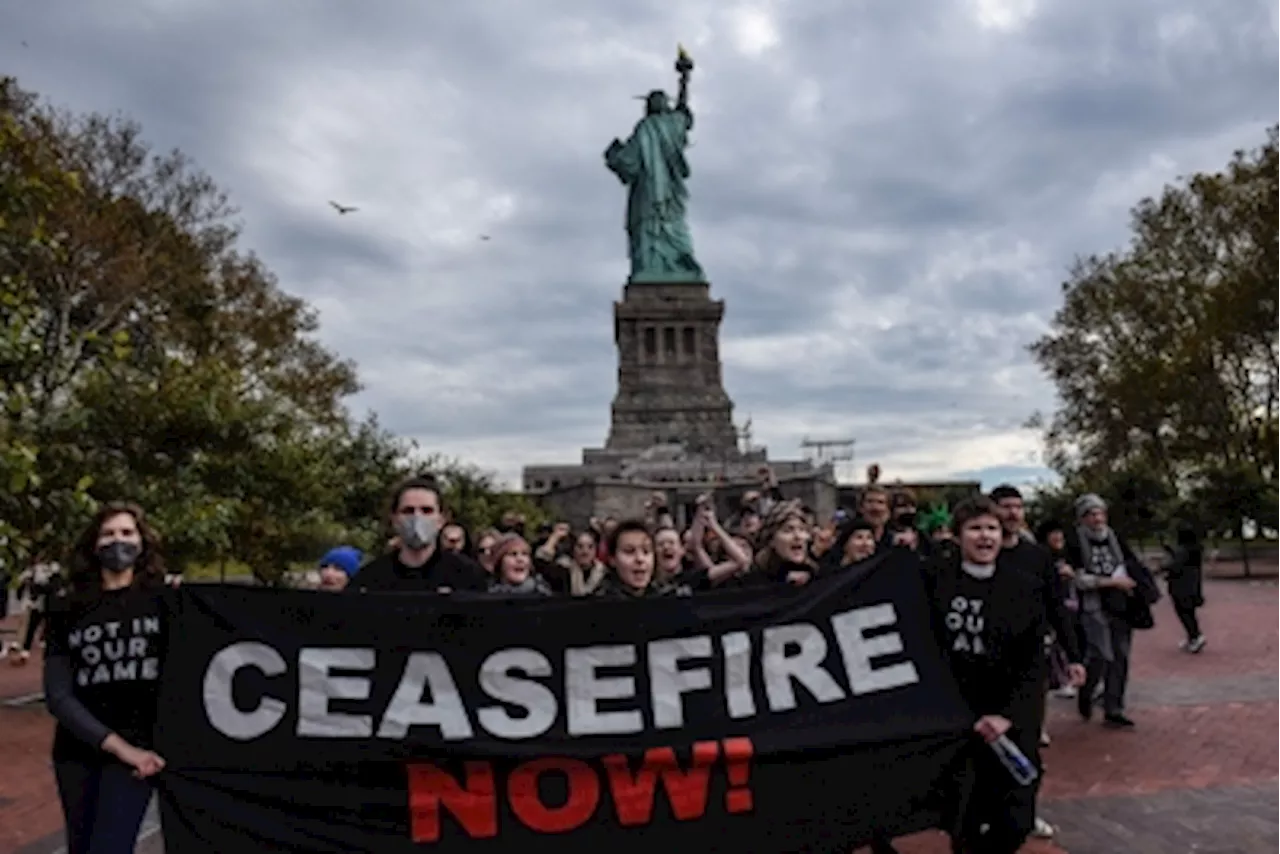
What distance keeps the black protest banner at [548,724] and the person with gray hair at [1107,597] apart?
14.9 ft

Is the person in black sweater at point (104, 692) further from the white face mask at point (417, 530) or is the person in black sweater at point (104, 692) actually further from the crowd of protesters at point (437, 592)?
the white face mask at point (417, 530)

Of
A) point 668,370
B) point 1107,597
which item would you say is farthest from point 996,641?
point 668,370

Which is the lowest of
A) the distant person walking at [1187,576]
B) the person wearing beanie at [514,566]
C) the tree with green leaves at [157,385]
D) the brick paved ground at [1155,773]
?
the brick paved ground at [1155,773]

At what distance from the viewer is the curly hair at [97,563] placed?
4.24m

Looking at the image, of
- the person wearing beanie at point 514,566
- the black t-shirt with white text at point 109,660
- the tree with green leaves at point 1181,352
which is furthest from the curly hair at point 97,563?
the tree with green leaves at point 1181,352

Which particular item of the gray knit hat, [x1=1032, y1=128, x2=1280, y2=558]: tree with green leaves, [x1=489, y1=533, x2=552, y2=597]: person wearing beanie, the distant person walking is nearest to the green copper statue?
[x1=1032, y1=128, x2=1280, y2=558]: tree with green leaves

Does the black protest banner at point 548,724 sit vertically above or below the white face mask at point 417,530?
below

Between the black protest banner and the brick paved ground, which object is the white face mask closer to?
the black protest banner

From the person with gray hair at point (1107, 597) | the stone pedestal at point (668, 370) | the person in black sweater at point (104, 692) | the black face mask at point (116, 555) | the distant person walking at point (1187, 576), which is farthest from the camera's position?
the stone pedestal at point (668, 370)

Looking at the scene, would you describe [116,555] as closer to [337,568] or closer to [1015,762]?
[337,568]

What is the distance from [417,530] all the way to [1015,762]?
105 inches

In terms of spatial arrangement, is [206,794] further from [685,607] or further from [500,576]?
[500,576]

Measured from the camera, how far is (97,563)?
4250mm

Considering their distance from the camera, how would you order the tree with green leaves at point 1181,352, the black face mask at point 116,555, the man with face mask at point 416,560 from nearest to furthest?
the black face mask at point 116,555
the man with face mask at point 416,560
the tree with green leaves at point 1181,352
